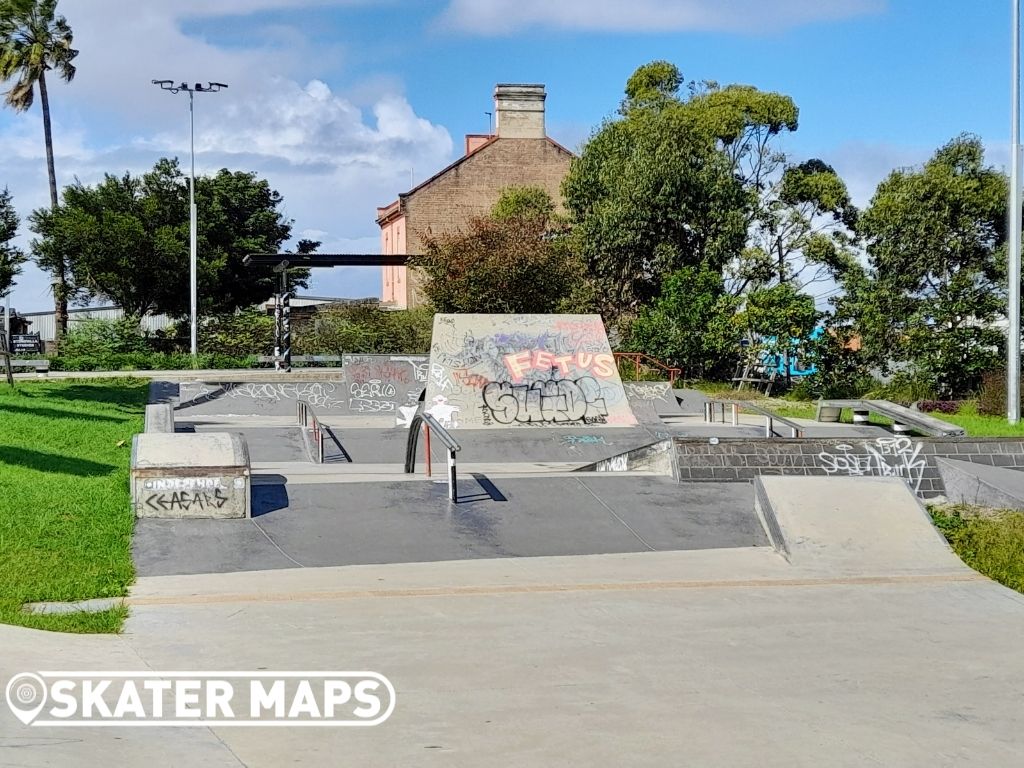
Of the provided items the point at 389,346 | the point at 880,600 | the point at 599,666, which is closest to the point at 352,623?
the point at 599,666

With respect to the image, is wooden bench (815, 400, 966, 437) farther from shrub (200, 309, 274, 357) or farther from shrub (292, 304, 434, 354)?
shrub (200, 309, 274, 357)

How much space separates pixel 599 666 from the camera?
6.38 metres

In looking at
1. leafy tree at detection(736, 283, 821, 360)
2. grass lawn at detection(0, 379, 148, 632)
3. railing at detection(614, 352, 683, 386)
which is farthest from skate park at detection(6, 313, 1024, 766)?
railing at detection(614, 352, 683, 386)

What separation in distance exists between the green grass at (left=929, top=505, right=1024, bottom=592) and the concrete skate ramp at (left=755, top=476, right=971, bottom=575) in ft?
0.82

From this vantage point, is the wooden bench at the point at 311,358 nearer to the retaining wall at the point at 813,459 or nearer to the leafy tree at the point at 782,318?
the leafy tree at the point at 782,318

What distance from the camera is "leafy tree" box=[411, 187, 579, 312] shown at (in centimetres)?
3566

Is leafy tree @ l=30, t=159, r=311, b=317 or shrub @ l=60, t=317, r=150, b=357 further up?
leafy tree @ l=30, t=159, r=311, b=317

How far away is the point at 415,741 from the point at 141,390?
24839mm

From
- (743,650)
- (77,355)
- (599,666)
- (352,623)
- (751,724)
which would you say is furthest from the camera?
(77,355)

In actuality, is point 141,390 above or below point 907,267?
below

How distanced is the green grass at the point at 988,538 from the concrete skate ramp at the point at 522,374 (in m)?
9.43

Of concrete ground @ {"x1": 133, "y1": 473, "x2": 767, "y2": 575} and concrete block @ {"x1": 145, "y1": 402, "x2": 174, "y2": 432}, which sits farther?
concrete block @ {"x1": 145, "y1": 402, "x2": 174, "y2": 432}

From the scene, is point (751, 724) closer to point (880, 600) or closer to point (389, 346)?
point (880, 600)

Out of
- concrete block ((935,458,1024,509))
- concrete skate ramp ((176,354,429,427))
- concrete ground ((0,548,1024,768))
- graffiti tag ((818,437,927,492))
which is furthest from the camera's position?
concrete skate ramp ((176,354,429,427))
